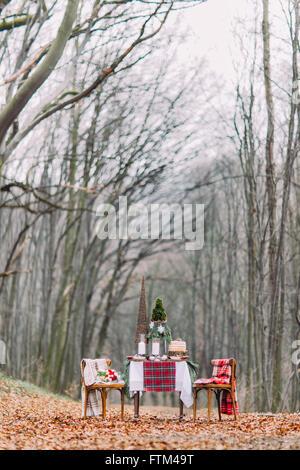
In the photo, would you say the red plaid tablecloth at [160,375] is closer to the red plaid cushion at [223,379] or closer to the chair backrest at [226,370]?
Answer: the red plaid cushion at [223,379]

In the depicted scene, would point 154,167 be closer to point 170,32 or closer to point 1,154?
point 170,32

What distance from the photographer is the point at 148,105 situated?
11938 millimetres

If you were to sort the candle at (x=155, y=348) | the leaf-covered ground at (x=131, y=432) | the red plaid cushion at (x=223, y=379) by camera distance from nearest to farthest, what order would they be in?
the leaf-covered ground at (x=131, y=432) → the red plaid cushion at (x=223, y=379) → the candle at (x=155, y=348)

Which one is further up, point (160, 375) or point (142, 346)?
point (142, 346)

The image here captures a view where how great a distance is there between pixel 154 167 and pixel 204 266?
7.03 m

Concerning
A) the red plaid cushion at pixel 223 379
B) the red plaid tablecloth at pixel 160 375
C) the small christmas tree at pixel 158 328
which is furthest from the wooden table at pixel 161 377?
the small christmas tree at pixel 158 328

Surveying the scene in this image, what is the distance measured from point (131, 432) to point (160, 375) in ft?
3.86

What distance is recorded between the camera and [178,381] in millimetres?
6105

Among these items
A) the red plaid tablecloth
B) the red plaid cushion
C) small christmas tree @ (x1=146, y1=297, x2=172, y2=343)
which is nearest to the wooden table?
the red plaid tablecloth

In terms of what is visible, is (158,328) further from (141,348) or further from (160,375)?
(160,375)

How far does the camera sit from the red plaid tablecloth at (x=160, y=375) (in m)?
6.09

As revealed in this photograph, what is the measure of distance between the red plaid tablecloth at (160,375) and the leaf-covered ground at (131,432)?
1.22 ft

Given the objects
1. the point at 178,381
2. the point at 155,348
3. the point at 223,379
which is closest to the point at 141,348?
the point at 155,348
